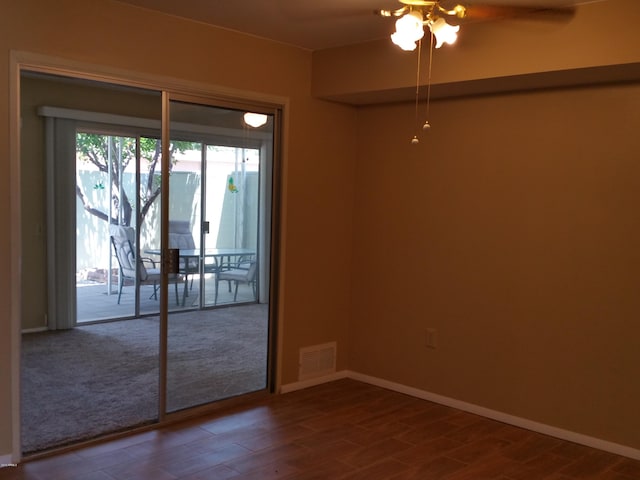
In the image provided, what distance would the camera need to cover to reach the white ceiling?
3.31 meters

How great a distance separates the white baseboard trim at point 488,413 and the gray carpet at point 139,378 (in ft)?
1.54

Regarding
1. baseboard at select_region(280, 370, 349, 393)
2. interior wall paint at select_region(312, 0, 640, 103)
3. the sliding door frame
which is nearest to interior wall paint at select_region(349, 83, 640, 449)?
baseboard at select_region(280, 370, 349, 393)

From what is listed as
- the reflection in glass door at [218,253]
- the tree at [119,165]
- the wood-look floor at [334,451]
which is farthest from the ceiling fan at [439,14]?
the tree at [119,165]

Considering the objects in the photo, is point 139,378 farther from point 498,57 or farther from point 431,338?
point 498,57

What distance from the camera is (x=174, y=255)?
384cm

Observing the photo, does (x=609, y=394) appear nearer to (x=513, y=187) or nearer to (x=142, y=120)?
(x=513, y=187)

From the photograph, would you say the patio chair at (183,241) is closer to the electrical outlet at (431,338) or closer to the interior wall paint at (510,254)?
the interior wall paint at (510,254)

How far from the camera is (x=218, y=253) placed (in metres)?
4.14

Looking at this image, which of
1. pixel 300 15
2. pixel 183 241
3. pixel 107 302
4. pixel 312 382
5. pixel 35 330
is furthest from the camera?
pixel 107 302

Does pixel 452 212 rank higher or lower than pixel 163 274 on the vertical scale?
higher

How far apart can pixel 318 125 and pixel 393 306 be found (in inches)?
59.7

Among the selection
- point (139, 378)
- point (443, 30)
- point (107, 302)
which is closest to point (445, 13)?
point (443, 30)

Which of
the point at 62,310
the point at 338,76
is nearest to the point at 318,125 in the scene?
the point at 338,76

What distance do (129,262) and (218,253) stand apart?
132 inches
